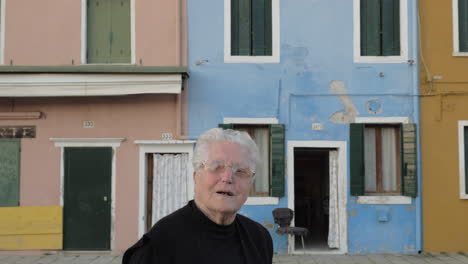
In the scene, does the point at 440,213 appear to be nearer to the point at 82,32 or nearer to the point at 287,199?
the point at 287,199

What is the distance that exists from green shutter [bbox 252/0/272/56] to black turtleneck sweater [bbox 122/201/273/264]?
930cm

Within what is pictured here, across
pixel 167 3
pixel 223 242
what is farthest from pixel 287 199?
pixel 223 242

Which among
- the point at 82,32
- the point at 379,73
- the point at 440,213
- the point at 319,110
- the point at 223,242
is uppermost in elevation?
the point at 82,32

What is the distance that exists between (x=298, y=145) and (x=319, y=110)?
869mm

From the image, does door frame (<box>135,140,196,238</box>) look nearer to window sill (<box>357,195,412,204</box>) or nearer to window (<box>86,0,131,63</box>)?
window (<box>86,0,131,63</box>)

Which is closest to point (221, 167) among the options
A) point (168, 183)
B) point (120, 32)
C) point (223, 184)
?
point (223, 184)

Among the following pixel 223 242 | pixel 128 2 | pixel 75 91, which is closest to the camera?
pixel 223 242

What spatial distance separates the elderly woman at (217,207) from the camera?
2.36 meters

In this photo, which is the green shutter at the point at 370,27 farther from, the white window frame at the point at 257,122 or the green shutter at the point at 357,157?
the white window frame at the point at 257,122

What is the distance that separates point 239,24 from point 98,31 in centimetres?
305

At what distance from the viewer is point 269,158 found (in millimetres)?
11641

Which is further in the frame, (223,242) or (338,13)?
(338,13)

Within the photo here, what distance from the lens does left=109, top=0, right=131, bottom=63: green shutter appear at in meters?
11.8

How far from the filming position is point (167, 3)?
11633 mm
